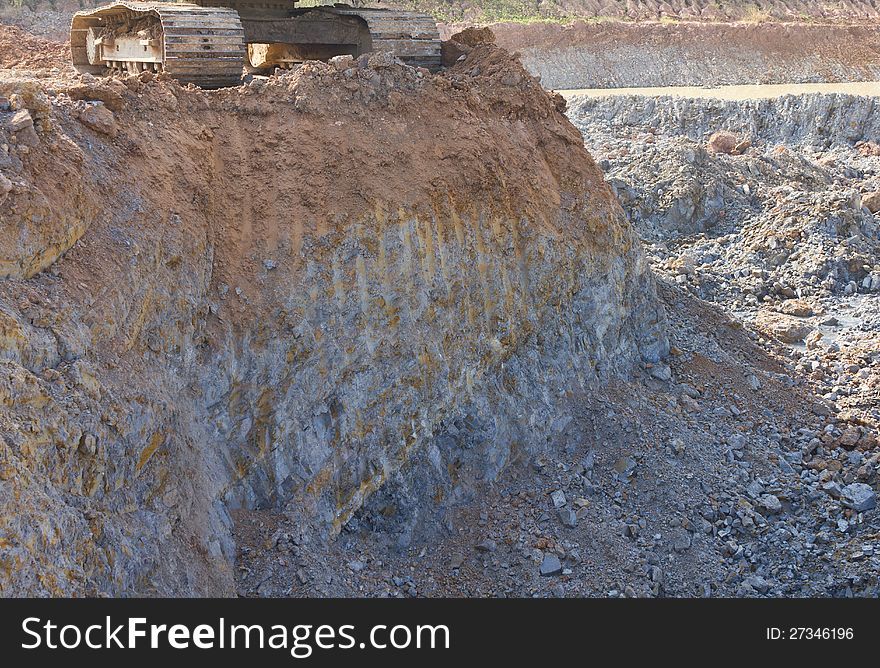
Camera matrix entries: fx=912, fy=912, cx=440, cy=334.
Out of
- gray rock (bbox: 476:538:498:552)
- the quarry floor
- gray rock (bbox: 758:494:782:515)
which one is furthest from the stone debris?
gray rock (bbox: 758:494:782:515)

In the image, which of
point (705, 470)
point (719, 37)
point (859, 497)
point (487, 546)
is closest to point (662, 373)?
point (705, 470)

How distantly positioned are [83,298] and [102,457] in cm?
109

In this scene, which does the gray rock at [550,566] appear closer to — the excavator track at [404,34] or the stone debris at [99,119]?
the stone debris at [99,119]

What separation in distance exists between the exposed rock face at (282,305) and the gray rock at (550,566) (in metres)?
1.04

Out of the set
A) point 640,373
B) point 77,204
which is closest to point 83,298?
point 77,204

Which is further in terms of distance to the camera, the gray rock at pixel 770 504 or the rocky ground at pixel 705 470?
the gray rock at pixel 770 504

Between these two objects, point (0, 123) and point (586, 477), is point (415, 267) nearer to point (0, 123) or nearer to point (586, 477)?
point (586, 477)

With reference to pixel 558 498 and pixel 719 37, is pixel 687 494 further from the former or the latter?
pixel 719 37

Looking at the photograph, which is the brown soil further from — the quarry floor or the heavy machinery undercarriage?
the heavy machinery undercarriage

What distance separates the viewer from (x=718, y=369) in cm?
1123

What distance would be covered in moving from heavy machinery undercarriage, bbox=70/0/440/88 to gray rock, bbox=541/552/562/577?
18.0 feet

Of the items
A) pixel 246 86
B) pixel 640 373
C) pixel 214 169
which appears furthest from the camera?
pixel 640 373

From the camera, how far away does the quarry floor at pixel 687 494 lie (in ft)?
25.8

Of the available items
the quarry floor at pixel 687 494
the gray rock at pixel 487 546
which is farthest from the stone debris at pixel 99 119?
the gray rock at pixel 487 546
